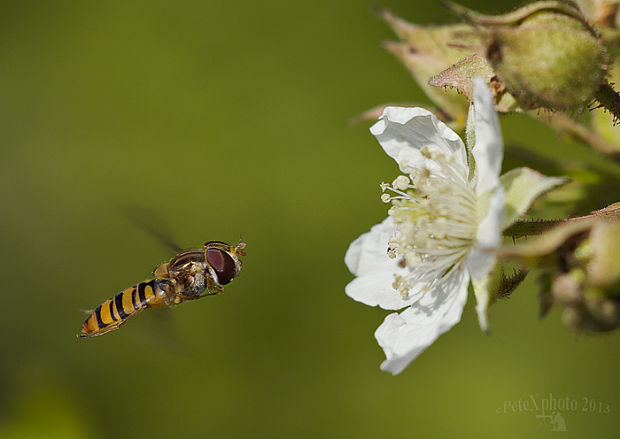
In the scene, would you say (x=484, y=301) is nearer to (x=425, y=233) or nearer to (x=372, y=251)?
(x=425, y=233)

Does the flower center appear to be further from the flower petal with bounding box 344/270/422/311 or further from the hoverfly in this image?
the hoverfly

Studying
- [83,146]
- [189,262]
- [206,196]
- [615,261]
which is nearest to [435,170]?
[615,261]

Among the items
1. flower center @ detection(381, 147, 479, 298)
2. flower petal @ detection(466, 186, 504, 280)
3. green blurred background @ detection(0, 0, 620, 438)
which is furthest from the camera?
green blurred background @ detection(0, 0, 620, 438)

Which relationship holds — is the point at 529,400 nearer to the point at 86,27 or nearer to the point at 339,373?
the point at 339,373

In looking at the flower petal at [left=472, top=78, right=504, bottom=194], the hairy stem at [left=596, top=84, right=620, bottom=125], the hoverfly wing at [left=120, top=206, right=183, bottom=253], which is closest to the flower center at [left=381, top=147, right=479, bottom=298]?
the flower petal at [left=472, top=78, right=504, bottom=194]

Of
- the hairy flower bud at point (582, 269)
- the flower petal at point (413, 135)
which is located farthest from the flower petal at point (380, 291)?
the hairy flower bud at point (582, 269)

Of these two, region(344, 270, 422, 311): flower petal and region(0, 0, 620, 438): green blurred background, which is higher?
region(0, 0, 620, 438): green blurred background

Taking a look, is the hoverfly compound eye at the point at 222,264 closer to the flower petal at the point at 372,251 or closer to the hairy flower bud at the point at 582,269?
the flower petal at the point at 372,251
